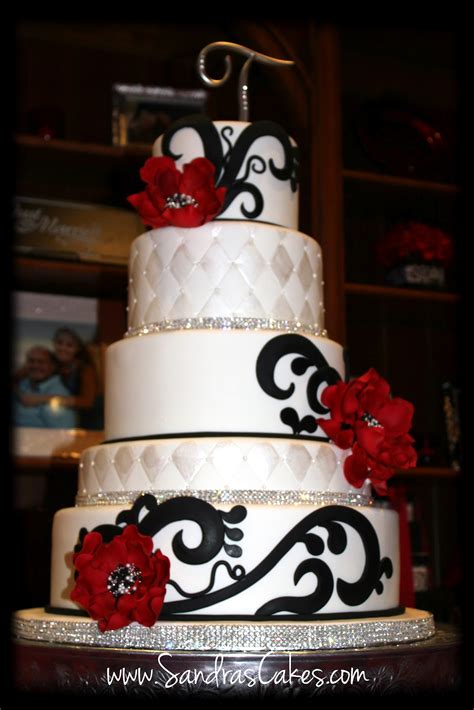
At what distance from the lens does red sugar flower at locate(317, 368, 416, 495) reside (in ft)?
5.13

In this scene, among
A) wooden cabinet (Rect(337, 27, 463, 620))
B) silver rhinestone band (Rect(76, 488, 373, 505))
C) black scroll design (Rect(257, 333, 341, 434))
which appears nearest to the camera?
silver rhinestone band (Rect(76, 488, 373, 505))

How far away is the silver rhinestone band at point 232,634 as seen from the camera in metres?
1.32

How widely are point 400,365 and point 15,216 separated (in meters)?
1.56

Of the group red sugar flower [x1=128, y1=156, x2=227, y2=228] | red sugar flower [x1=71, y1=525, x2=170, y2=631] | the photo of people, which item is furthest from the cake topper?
the photo of people

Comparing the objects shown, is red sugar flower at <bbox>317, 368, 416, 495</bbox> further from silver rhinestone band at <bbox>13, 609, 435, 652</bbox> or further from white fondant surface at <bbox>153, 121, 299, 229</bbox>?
white fondant surface at <bbox>153, 121, 299, 229</bbox>

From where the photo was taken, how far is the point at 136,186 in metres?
3.17

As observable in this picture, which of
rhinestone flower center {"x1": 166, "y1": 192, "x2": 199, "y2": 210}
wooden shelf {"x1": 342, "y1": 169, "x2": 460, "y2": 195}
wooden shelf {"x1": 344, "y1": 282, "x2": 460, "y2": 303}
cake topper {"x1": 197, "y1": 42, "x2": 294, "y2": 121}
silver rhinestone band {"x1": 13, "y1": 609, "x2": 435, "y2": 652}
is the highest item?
wooden shelf {"x1": 342, "y1": 169, "x2": 460, "y2": 195}

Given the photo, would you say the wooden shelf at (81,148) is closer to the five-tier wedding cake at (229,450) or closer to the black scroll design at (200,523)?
the five-tier wedding cake at (229,450)

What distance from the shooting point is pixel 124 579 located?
1.38 meters

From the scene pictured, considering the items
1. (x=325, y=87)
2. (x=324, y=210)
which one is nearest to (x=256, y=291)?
(x=324, y=210)

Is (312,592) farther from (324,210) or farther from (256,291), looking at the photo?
(324,210)

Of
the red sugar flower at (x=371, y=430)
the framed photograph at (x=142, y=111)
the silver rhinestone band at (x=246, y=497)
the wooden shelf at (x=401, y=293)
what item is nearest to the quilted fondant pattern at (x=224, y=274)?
the red sugar flower at (x=371, y=430)

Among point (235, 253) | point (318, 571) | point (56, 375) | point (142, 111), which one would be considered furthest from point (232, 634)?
point (142, 111)

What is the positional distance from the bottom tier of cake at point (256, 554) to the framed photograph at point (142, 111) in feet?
6.08
